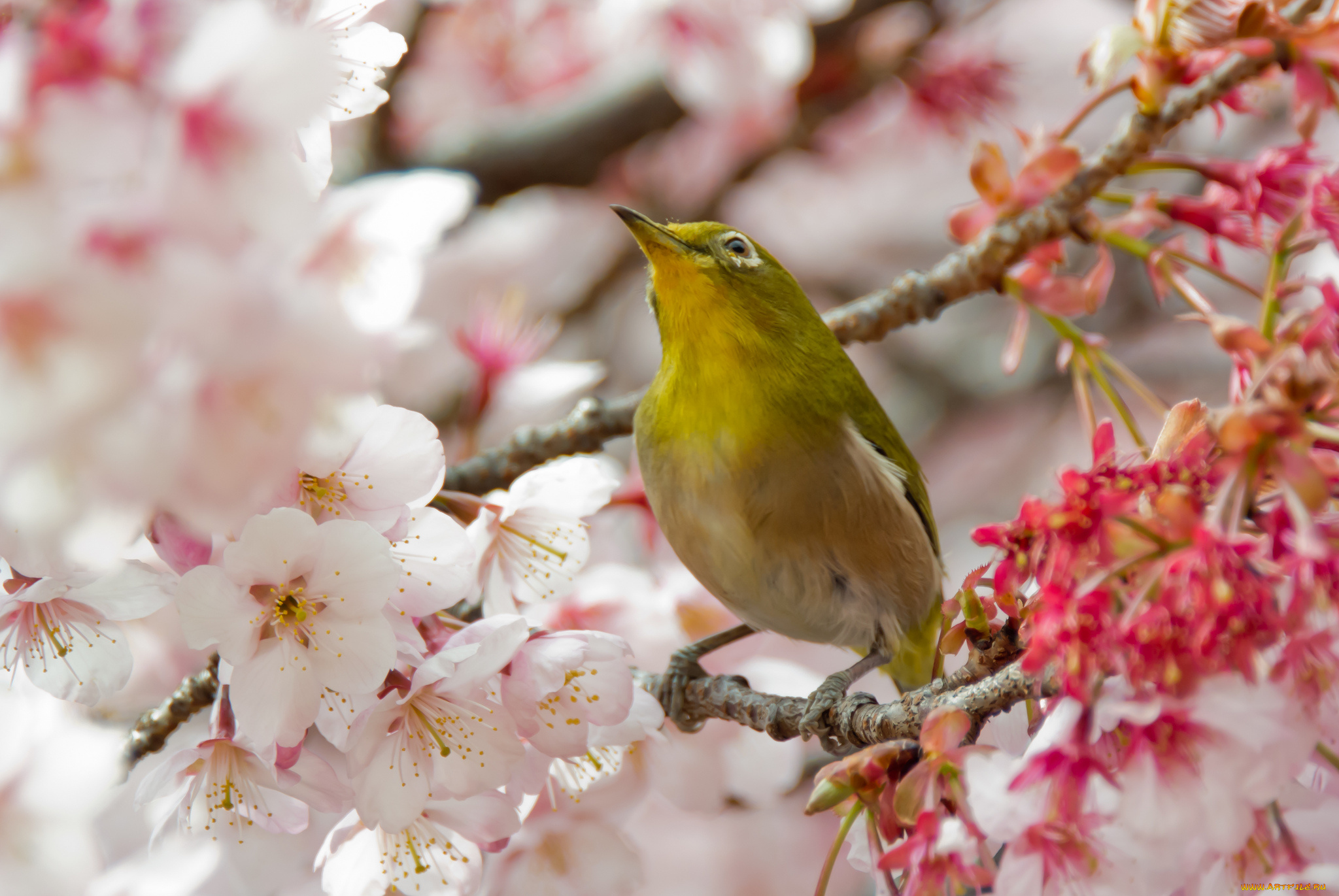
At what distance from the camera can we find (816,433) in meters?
1.51

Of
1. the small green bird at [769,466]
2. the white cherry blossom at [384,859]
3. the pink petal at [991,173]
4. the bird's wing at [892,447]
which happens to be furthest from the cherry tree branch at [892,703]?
the pink petal at [991,173]

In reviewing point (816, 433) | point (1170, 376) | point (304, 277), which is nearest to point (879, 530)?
point (816, 433)

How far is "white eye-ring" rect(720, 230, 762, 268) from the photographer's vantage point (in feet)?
5.53

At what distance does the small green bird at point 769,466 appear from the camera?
1489 mm

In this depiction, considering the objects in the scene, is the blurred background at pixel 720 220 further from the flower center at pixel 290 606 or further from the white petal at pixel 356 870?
the flower center at pixel 290 606

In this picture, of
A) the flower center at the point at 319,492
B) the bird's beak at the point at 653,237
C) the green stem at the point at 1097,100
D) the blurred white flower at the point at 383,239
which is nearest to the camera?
the blurred white flower at the point at 383,239

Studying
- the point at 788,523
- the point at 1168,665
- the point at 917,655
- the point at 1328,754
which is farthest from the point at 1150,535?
the point at 917,655

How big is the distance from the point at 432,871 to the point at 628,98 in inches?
80.9

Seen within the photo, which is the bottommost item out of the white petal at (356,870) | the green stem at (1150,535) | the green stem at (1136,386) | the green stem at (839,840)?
the white petal at (356,870)

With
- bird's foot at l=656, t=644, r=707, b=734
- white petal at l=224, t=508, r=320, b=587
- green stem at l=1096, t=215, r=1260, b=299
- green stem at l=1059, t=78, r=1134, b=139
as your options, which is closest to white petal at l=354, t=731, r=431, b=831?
white petal at l=224, t=508, r=320, b=587

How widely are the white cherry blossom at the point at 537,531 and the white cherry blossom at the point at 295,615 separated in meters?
0.25

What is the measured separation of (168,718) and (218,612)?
0.39 metres

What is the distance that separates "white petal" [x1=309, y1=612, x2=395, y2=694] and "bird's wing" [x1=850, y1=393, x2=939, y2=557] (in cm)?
93

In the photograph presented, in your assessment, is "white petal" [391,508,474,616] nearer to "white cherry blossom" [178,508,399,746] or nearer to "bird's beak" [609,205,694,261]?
"white cherry blossom" [178,508,399,746]
